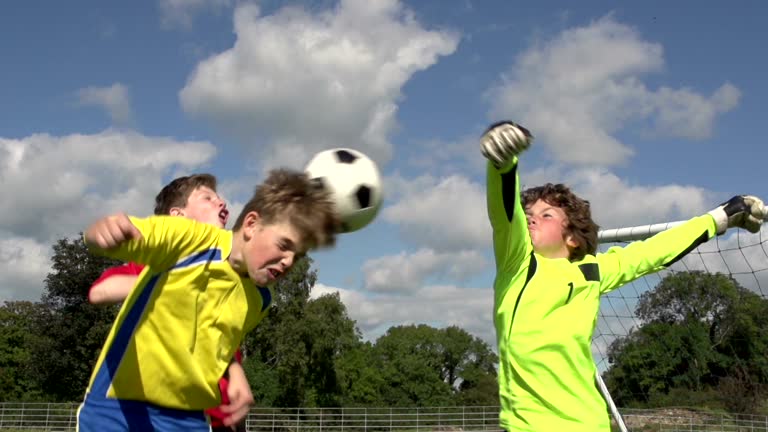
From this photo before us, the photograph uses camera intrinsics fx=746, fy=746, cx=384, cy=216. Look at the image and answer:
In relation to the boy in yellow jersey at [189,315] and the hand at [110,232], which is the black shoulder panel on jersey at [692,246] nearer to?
the boy in yellow jersey at [189,315]

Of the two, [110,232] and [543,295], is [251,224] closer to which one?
[110,232]

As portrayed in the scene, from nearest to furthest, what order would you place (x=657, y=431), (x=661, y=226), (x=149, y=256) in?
(x=149, y=256), (x=661, y=226), (x=657, y=431)

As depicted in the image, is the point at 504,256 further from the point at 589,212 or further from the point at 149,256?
the point at 149,256

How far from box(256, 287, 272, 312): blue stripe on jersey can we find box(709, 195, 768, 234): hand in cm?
300

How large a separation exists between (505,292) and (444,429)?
28.1m

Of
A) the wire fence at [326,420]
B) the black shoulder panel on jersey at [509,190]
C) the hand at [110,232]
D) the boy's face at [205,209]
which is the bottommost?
the wire fence at [326,420]

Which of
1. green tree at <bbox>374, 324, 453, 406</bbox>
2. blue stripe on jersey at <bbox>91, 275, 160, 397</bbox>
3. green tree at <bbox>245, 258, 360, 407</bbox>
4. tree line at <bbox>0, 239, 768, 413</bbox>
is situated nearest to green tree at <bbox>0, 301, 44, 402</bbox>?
tree line at <bbox>0, 239, 768, 413</bbox>

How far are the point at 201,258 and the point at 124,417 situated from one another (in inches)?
28.3

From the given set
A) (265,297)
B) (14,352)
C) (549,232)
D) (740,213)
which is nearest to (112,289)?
(265,297)

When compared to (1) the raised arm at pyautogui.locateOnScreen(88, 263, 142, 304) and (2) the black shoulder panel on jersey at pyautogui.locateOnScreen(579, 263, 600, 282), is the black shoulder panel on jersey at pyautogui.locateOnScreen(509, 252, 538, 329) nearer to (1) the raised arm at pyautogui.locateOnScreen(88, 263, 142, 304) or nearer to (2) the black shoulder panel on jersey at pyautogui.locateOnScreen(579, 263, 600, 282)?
(2) the black shoulder panel on jersey at pyautogui.locateOnScreen(579, 263, 600, 282)

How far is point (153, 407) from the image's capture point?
312cm

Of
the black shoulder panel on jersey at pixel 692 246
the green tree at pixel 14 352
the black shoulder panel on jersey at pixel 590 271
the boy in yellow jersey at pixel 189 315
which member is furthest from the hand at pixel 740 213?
the green tree at pixel 14 352

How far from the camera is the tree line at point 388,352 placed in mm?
9070

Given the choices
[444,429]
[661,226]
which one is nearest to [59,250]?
[444,429]
